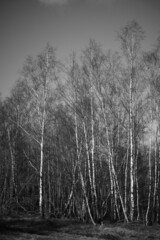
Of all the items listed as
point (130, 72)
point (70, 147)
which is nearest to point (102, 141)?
point (70, 147)

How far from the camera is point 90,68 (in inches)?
372

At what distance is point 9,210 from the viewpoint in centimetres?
1177

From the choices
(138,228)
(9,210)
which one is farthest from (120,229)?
(9,210)

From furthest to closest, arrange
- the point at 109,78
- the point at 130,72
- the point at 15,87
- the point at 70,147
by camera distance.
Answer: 1. the point at 15,87
2. the point at 70,147
3. the point at 109,78
4. the point at 130,72

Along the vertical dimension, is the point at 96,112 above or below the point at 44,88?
below

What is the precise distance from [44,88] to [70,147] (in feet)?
13.0

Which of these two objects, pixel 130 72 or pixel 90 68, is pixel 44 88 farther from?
pixel 130 72

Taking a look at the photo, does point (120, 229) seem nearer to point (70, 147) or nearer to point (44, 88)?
point (70, 147)

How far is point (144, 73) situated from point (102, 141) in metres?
4.11

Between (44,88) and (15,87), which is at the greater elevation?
(15,87)

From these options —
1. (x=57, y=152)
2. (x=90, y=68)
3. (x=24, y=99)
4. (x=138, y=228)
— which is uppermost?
(x=90, y=68)

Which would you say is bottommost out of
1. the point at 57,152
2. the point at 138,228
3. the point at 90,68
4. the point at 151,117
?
the point at 138,228

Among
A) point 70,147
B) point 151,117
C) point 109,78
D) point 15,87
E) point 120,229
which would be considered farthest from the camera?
point 15,87

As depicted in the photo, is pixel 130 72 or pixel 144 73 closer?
pixel 130 72
